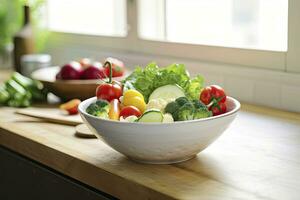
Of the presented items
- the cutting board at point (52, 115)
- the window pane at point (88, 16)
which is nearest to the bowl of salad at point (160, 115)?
the cutting board at point (52, 115)

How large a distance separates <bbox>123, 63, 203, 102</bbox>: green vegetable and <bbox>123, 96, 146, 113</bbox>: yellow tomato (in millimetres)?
82

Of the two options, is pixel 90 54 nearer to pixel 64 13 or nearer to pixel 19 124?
pixel 64 13

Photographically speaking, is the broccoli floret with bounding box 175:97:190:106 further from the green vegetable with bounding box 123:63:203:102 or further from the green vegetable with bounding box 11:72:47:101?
the green vegetable with bounding box 11:72:47:101

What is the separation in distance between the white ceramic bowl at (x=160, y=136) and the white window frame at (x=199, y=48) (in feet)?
1.65

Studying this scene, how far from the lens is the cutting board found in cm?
158

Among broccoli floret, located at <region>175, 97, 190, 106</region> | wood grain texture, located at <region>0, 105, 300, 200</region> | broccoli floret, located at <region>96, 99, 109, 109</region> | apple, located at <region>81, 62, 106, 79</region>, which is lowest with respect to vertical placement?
wood grain texture, located at <region>0, 105, 300, 200</region>

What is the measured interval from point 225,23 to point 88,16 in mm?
786

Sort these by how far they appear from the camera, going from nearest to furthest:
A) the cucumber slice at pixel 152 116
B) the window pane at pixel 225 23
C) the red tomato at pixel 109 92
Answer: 1. the cucumber slice at pixel 152 116
2. the red tomato at pixel 109 92
3. the window pane at pixel 225 23

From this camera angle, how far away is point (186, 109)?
1.15 m

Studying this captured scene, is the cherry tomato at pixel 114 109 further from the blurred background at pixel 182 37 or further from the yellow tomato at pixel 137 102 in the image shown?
the blurred background at pixel 182 37

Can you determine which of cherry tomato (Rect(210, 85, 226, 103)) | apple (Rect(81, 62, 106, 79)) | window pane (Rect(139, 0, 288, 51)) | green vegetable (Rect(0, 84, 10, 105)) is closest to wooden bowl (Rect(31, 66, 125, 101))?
apple (Rect(81, 62, 106, 79))

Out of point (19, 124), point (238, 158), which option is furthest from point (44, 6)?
point (238, 158)

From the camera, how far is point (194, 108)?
1159 mm

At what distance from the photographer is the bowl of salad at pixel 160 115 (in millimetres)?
1117
